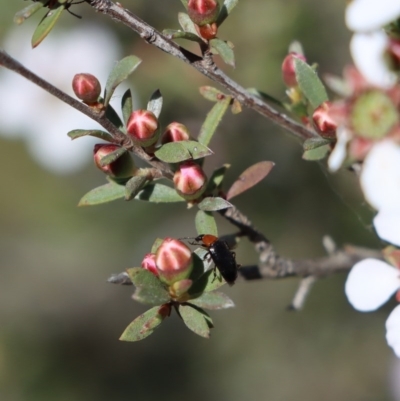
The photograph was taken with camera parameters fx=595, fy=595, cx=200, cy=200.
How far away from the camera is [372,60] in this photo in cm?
69

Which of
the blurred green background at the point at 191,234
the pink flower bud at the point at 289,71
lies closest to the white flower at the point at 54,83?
the blurred green background at the point at 191,234

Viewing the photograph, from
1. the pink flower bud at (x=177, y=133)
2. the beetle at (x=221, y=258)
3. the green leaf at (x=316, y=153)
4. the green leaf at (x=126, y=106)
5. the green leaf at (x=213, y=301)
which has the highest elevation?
the green leaf at (x=126, y=106)

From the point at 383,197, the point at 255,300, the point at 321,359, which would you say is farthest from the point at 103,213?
the point at 383,197

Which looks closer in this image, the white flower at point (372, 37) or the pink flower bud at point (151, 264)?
the white flower at point (372, 37)

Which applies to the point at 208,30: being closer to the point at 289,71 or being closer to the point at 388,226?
the point at 289,71

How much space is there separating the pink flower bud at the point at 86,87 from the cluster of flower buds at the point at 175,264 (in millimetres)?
241

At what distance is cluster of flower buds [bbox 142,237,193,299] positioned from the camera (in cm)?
84

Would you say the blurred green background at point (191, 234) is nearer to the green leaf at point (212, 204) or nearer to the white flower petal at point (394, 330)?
the green leaf at point (212, 204)

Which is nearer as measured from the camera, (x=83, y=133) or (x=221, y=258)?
(x=83, y=133)

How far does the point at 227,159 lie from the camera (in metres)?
2.73

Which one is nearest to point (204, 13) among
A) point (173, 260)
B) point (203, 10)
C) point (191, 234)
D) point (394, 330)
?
point (203, 10)

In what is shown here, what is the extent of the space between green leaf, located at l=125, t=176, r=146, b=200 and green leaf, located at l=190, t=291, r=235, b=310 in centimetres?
19

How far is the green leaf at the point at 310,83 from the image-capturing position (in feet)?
3.16

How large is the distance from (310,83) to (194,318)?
0.42m
